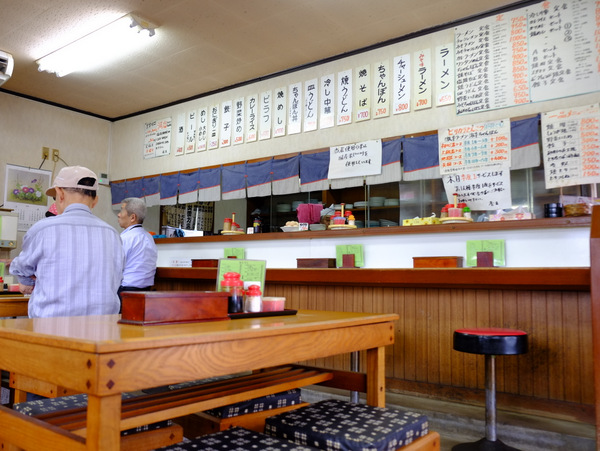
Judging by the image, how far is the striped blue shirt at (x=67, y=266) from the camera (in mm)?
2305

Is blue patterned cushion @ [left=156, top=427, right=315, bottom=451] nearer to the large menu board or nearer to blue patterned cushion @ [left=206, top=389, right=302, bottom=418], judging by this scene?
blue patterned cushion @ [left=206, top=389, right=302, bottom=418]

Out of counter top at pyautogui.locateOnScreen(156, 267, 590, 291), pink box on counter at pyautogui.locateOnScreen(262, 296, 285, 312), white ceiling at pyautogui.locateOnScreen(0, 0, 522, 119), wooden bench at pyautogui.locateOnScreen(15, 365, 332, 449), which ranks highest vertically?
white ceiling at pyautogui.locateOnScreen(0, 0, 522, 119)

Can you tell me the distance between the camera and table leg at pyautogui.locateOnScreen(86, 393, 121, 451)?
41.9 inches

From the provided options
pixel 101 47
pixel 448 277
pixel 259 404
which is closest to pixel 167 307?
pixel 259 404

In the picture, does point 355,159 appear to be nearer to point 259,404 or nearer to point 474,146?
point 474,146

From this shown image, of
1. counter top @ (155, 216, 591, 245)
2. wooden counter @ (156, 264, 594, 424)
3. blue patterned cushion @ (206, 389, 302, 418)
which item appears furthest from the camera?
counter top @ (155, 216, 591, 245)

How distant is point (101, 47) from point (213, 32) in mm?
1251

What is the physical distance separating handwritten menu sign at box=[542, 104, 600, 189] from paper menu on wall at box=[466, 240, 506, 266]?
2.24 feet

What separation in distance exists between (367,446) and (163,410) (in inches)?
23.2

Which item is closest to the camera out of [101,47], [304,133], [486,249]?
[486,249]

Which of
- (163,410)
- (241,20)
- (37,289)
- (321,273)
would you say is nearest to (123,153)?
(241,20)

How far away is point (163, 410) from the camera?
144 cm

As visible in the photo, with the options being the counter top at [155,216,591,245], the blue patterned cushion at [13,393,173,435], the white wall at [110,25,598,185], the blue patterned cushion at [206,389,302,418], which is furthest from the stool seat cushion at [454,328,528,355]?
the white wall at [110,25,598,185]

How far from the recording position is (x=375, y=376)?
1.99 m
